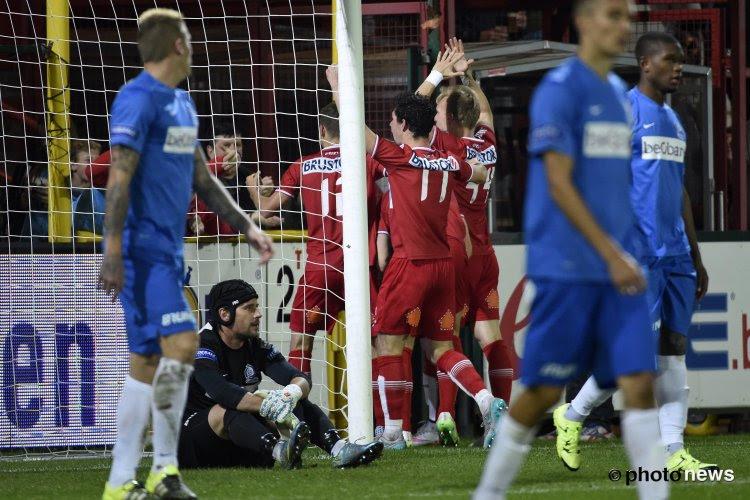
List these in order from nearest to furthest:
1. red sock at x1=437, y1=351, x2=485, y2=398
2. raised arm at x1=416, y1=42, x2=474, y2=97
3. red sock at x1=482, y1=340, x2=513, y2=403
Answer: red sock at x1=437, y1=351, x2=485, y2=398 < raised arm at x1=416, y1=42, x2=474, y2=97 < red sock at x1=482, y1=340, x2=513, y2=403

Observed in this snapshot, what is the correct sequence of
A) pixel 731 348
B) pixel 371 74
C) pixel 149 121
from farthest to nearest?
pixel 371 74 → pixel 731 348 → pixel 149 121

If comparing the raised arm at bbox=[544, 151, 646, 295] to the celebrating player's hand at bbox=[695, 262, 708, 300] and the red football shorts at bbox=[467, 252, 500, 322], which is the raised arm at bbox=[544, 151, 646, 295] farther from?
the red football shorts at bbox=[467, 252, 500, 322]

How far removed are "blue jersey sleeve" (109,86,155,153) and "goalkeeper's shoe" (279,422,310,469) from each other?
2.07 meters

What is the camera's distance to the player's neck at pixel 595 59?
4301 mm

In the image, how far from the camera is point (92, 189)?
8.65 metres

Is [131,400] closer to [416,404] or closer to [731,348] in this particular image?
[416,404]

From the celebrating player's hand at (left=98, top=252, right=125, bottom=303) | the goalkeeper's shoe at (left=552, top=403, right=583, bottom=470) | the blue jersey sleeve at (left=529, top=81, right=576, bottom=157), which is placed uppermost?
the blue jersey sleeve at (left=529, top=81, right=576, bottom=157)

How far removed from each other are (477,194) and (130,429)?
14.6 feet

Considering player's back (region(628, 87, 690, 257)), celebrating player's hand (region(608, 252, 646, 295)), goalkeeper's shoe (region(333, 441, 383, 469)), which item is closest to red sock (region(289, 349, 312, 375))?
goalkeeper's shoe (region(333, 441, 383, 469))

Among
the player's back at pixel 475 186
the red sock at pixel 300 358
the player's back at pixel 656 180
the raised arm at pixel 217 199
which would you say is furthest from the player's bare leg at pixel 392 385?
the raised arm at pixel 217 199

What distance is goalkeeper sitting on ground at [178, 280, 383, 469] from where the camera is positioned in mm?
6797

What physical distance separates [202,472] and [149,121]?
2400mm

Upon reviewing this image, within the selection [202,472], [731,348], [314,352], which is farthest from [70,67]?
[731,348]

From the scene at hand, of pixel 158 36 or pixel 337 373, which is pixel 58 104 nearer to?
pixel 337 373
